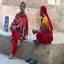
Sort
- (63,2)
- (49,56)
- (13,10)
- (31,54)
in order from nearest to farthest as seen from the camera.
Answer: (49,56)
(31,54)
(63,2)
(13,10)

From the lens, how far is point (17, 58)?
26.6ft

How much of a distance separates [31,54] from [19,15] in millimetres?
1016

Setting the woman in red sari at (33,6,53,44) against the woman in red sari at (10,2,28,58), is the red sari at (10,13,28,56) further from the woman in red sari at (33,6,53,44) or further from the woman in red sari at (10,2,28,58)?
the woman in red sari at (33,6,53,44)

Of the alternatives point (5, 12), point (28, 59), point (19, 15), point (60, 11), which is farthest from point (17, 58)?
point (5, 12)

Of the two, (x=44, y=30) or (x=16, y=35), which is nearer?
(x=44, y=30)

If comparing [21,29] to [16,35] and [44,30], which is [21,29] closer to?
[16,35]

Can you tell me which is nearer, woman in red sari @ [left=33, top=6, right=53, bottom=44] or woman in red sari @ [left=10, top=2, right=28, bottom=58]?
woman in red sari @ [left=33, top=6, right=53, bottom=44]

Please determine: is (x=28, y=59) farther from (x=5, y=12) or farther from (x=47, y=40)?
(x=5, y=12)

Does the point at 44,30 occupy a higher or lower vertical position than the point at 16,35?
higher

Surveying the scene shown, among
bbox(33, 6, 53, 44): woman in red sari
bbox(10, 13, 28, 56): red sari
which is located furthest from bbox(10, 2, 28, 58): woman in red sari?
bbox(33, 6, 53, 44): woman in red sari

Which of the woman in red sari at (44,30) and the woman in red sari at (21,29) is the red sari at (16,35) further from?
the woman in red sari at (44,30)

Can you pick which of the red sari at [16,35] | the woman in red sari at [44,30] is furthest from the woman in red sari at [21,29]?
the woman in red sari at [44,30]

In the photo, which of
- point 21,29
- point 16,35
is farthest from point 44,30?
point 16,35

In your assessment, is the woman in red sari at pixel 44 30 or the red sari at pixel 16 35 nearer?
the woman in red sari at pixel 44 30
